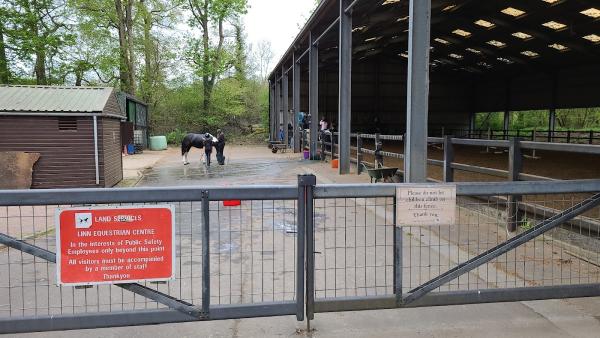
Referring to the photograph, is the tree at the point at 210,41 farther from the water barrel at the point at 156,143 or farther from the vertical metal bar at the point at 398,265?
the vertical metal bar at the point at 398,265

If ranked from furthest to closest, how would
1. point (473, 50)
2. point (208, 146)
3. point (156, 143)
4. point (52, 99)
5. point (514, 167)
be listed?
1. point (156, 143)
2. point (473, 50)
3. point (208, 146)
4. point (52, 99)
5. point (514, 167)

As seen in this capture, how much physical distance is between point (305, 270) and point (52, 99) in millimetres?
12057

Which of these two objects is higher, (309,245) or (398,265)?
(309,245)

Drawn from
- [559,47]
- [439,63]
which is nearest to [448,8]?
[559,47]

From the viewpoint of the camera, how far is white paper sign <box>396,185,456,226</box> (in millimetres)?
3609

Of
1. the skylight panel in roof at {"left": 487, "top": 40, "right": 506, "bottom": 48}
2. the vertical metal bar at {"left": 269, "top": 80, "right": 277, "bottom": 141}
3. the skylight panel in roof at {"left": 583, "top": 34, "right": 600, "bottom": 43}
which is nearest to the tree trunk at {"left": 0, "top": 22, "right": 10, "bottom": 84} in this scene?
the vertical metal bar at {"left": 269, "top": 80, "right": 277, "bottom": 141}

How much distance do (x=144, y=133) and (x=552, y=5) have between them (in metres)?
27.6

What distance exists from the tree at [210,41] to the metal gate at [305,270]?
130 ft

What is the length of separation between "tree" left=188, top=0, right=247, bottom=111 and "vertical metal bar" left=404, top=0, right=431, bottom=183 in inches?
1494

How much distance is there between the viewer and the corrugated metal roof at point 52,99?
41.9 feet

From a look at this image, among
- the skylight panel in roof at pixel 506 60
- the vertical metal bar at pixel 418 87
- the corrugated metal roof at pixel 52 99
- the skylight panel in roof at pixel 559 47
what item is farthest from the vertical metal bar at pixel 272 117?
the vertical metal bar at pixel 418 87

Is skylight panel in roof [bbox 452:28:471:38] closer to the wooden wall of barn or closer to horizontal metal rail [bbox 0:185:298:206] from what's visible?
the wooden wall of barn

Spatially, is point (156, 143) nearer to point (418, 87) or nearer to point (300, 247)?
point (418, 87)

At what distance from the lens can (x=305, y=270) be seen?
3834 mm
